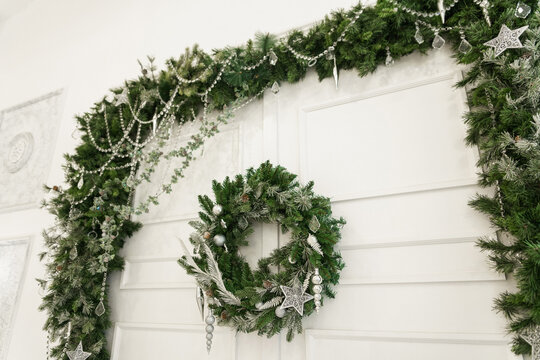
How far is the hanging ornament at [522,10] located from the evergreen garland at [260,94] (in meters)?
0.03

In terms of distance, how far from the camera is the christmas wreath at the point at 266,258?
127 centimetres

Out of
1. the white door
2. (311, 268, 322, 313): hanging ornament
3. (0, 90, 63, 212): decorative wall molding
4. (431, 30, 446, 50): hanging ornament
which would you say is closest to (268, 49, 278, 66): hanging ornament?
the white door

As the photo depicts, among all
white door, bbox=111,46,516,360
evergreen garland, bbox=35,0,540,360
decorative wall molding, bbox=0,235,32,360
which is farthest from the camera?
decorative wall molding, bbox=0,235,32,360

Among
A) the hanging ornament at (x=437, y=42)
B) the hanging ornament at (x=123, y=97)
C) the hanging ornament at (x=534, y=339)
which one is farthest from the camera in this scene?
the hanging ornament at (x=123, y=97)

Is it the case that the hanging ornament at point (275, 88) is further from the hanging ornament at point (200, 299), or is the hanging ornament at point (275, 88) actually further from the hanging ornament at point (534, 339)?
the hanging ornament at point (534, 339)

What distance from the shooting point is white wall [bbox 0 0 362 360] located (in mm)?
1993

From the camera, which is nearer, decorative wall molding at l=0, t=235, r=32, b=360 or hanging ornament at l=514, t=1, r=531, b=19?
hanging ornament at l=514, t=1, r=531, b=19

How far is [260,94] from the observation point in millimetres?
1734

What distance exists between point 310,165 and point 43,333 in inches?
71.9

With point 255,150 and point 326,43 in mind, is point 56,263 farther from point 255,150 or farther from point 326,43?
point 326,43

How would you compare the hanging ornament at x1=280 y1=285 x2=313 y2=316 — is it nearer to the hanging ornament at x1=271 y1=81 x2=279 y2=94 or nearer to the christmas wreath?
the christmas wreath

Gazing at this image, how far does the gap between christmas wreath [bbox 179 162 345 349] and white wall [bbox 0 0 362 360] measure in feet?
3.25

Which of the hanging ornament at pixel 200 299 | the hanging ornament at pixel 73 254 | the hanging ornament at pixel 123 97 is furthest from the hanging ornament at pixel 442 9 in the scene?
the hanging ornament at pixel 73 254

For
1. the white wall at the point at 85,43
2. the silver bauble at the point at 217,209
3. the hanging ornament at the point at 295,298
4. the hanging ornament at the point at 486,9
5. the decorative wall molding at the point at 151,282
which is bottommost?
the hanging ornament at the point at 295,298
